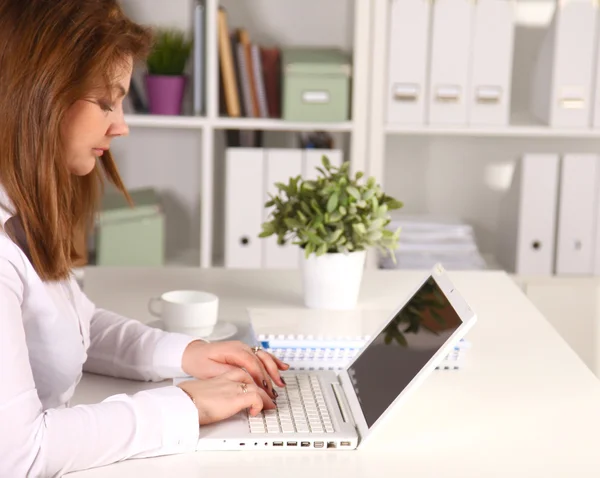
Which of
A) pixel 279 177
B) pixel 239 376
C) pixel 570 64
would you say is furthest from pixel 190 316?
pixel 570 64

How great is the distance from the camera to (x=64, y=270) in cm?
126

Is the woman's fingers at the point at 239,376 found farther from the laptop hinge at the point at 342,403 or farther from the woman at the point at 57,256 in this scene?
the laptop hinge at the point at 342,403

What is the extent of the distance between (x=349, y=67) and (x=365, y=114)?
5.6 inches

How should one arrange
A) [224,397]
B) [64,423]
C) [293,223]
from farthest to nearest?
[293,223] < [224,397] < [64,423]

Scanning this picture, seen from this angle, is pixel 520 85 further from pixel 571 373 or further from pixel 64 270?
pixel 64 270

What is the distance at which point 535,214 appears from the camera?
308 cm

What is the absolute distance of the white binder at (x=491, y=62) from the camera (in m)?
2.91

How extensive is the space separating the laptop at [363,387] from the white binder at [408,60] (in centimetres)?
160

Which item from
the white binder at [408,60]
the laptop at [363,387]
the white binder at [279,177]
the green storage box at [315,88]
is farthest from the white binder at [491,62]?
the laptop at [363,387]

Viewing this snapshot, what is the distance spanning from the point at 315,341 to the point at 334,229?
280 mm

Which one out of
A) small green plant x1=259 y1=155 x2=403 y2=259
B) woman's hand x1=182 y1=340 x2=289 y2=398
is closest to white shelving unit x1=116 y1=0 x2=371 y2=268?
small green plant x1=259 y1=155 x2=403 y2=259

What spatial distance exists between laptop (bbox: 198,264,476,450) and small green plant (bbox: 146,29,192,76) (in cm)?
170

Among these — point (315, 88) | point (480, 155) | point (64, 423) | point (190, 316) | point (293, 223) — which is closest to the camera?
point (64, 423)

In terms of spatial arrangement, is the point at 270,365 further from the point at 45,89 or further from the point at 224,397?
the point at 45,89
